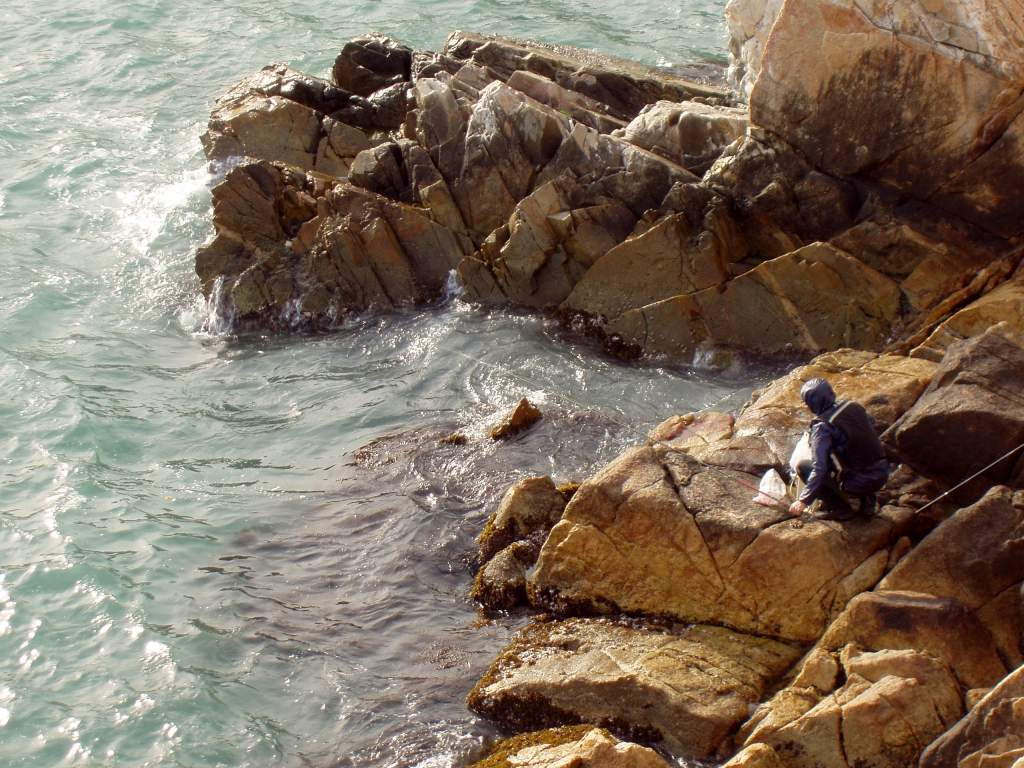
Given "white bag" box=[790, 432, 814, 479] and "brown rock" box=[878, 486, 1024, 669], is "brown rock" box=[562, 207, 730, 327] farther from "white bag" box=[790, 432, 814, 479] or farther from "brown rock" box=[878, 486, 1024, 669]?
"brown rock" box=[878, 486, 1024, 669]

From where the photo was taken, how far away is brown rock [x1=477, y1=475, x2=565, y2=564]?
10.9 m

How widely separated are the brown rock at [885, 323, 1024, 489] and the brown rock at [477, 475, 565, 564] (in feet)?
12.4

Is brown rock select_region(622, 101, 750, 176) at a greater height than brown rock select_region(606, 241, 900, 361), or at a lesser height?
greater

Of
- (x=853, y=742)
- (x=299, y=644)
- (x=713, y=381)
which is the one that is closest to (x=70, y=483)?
(x=299, y=644)

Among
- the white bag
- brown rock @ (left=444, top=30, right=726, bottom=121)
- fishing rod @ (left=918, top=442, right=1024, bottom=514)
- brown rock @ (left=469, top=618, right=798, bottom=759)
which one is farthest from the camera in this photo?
brown rock @ (left=444, top=30, right=726, bottom=121)

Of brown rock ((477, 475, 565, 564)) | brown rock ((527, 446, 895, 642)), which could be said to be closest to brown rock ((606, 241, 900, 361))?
brown rock ((477, 475, 565, 564))

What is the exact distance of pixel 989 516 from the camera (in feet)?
26.9

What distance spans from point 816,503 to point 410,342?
949 cm

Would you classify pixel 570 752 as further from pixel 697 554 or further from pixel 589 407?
pixel 589 407

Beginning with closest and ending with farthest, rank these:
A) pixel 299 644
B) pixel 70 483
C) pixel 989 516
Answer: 1. pixel 989 516
2. pixel 299 644
3. pixel 70 483

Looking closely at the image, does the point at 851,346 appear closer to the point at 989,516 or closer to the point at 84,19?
the point at 989,516

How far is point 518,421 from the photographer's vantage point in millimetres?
13609

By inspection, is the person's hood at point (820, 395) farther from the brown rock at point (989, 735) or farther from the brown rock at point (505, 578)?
the brown rock at point (505, 578)

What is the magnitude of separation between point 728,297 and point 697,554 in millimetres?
7245
